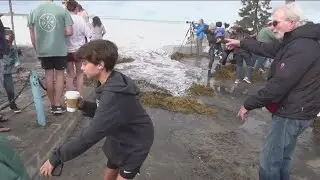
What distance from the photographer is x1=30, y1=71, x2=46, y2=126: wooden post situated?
477 cm

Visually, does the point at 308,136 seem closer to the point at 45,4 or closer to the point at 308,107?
the point at 308,107

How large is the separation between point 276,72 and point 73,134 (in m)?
3.42

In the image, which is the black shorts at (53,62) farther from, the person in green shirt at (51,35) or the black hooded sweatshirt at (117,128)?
the black hooded sweatshirt at (117,128)

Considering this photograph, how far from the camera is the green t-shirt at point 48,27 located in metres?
5.10

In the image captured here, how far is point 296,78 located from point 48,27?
3.57 meters

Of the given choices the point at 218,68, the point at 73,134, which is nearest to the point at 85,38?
the point at 73,134

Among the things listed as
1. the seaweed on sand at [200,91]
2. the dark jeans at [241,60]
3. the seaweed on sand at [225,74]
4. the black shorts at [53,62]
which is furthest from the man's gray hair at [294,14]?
the seaweed on sand at [225,74]

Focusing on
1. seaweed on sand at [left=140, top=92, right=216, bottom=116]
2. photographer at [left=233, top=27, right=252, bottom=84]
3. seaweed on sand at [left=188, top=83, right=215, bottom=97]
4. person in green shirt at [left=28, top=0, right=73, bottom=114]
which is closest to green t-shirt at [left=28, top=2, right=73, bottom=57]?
person in green shirt at [left=28, top=0, right=73, bottom=114]

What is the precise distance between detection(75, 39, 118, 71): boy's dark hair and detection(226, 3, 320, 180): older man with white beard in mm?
1484

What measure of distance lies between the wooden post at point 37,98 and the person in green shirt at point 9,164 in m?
2.82

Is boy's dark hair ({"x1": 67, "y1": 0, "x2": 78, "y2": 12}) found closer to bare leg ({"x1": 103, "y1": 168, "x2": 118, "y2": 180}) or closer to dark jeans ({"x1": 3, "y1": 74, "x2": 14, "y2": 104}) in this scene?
dark jeans ({"x1": 3, "y1": 74, "x2": 14, "y2": 104})

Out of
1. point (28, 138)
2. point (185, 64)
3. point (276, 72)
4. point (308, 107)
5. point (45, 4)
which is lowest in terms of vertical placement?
point (185, 64)

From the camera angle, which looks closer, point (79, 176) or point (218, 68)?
point (79, 176)

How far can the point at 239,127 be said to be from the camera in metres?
6.52
